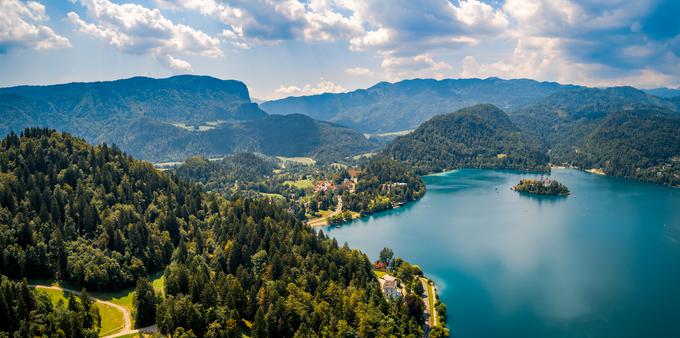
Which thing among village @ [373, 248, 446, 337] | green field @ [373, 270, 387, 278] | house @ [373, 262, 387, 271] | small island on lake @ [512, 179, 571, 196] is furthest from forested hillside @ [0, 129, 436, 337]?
small island on lake @ [512, 179, 571, 196]

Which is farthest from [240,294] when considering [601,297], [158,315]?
[601,297]

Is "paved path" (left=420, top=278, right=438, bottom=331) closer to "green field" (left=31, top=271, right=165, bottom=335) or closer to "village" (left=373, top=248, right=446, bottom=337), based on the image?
"village" (left=373, top=248, right=446, bottom=337)

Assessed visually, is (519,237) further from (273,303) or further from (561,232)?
(273,303)

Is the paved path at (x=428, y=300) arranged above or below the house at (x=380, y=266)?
below

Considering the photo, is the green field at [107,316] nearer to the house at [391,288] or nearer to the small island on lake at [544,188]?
the house at [391,288]

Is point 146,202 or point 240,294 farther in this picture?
point 146,202

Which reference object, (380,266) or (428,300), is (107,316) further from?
(380,266)

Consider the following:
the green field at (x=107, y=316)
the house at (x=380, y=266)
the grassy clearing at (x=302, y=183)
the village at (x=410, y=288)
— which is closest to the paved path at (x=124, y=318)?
the green field at (x=107, y=316)
